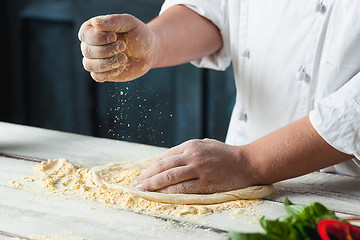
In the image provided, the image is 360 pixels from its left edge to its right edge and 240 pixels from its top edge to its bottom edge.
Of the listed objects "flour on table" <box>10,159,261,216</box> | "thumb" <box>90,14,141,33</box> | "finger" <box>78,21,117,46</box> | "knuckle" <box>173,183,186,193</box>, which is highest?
"thumb" <box>90,14,141,33</box>

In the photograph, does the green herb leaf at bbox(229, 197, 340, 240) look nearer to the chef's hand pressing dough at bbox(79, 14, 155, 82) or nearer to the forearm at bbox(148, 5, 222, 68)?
the chef's hand pressing dough at bbox(79, 14, 155, 82)

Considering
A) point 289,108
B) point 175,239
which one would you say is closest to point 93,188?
point 175,239

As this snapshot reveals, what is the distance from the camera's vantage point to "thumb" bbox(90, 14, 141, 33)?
3.14 ft

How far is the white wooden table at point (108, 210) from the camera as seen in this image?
0.77 metres

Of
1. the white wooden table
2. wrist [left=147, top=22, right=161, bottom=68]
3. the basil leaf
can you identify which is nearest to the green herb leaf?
the basil leaf

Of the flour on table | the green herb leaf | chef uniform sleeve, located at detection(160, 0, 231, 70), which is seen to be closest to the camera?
the green herb leaf

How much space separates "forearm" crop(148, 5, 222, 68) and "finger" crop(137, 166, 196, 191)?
377 millimetres

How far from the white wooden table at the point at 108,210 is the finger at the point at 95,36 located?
282 millimetres

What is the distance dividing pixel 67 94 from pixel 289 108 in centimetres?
175

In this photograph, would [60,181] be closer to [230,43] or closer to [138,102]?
[230,43]

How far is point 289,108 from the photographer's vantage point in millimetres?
1184

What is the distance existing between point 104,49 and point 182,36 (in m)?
0.33

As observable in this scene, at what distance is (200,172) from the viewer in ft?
3.02

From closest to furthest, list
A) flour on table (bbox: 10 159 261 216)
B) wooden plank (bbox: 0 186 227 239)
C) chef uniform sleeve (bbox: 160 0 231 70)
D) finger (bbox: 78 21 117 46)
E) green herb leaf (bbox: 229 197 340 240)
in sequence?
green herb leaf (bbox: 229 197 340 240) → wooden plank (bbox: 0 186 227 239) → flour on table (bbox: 10 159 261 216) → finger (bbox: 78 21 117 46) → chef uniform sleeve (bbox: 160 0 231 70)
